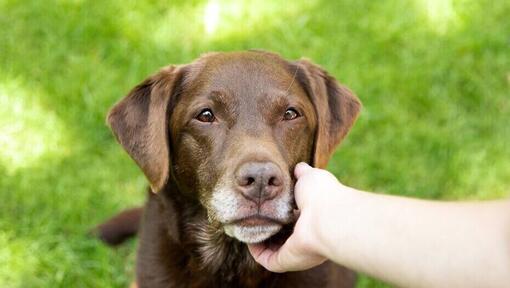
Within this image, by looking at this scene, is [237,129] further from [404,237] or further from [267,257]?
[404,237]

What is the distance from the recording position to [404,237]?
239 centimetres

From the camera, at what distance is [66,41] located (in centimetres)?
576

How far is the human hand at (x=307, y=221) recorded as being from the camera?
2721 mm

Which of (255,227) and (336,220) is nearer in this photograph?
(336,220)

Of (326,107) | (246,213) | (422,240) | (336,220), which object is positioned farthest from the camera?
(326,107)

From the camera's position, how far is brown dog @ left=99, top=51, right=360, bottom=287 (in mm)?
3062

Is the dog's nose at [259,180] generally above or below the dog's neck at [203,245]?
above

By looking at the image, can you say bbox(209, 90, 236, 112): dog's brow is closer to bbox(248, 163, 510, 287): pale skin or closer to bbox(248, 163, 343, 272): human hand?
bbox(248, 163, 343, 272): human hand

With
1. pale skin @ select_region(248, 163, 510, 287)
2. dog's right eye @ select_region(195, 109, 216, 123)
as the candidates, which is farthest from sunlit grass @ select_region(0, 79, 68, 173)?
pale skin @ select_region(248, 163, 510, 287)

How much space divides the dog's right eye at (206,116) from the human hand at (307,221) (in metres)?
0.50

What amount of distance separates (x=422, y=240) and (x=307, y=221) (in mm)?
556

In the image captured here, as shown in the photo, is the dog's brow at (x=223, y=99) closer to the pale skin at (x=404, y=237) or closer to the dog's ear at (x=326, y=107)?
the dog's ear at (x=326, y=107)

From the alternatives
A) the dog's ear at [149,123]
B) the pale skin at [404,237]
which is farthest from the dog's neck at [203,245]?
the pale skin at [404,237]

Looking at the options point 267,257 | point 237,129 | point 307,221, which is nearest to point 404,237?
point 307,221
